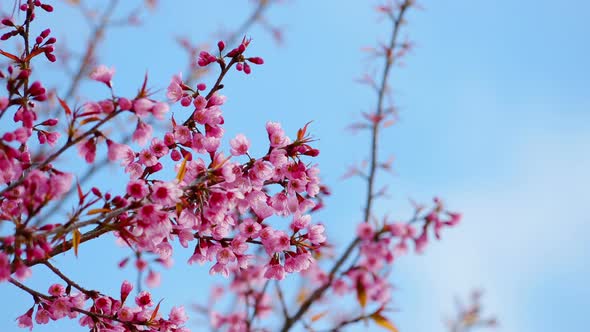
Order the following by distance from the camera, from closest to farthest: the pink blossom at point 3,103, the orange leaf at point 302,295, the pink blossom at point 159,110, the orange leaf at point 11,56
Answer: the pink blossom at point 3,103, the pink blossom at point 159,110, the orange leaf at point 11,56, the orange leaf at point 302,295

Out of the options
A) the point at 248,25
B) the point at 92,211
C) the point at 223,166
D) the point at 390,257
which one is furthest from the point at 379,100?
the point at 92,211

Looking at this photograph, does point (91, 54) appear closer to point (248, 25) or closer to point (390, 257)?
point (248, 25)

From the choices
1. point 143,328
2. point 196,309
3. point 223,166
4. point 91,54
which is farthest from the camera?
point 91,54

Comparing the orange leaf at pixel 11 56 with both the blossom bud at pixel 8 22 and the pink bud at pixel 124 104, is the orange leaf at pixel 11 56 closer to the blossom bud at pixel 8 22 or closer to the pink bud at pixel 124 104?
the blossom bud at pixel 8 22

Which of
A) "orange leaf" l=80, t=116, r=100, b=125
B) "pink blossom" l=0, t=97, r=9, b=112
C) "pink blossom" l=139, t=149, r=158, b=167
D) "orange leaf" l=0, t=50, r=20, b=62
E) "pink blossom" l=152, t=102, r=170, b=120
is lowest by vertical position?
"orange leaf" l=80, t=116, r=100, b=125

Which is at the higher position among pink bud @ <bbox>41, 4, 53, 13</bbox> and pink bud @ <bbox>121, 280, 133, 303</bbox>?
pink bud @ <bbox>41, 4, 53, 13</bbox>

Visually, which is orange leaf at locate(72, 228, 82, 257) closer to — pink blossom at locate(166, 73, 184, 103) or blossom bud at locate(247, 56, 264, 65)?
pink blossom at locate(166, 73, 184, 103)

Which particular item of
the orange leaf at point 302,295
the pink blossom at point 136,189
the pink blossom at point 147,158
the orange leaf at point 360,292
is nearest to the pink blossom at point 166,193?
the pink blossom at point 136,189

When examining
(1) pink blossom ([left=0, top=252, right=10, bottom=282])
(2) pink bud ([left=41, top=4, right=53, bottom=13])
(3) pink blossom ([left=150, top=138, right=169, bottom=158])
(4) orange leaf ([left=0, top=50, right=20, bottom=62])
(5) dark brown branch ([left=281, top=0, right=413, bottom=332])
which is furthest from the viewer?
(5) dark brown branch ([left=281, top=0, right=413, bottom=332])

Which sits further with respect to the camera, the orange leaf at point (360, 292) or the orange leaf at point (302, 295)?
the orange leaf at point (302, 295)

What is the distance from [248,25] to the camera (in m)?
5.43

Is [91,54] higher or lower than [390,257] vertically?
higher

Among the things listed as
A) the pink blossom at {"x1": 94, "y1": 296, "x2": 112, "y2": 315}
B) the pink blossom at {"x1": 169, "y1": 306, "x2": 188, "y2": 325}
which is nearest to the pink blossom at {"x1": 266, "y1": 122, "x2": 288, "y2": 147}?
the pink blossom at {"x1": 169, "y1": 306, "x2": 188, "y2": 325}

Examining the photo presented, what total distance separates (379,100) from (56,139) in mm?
2716
